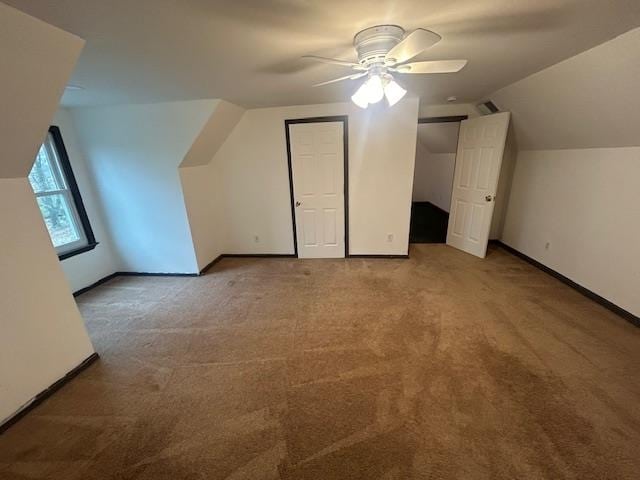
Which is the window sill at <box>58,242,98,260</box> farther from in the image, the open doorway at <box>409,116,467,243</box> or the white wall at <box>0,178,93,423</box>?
the open doorway at <box>409,116,467,243</box>

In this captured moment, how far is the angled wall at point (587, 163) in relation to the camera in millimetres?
2004

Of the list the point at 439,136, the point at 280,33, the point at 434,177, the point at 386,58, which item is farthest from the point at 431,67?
the point at 434,177

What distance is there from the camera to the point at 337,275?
346cm

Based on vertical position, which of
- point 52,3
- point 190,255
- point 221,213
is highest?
point 52,3

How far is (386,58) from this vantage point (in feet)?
5.14

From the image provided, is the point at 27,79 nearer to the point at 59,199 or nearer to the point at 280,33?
the point at 280,33

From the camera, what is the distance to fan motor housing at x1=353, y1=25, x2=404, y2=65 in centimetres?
145

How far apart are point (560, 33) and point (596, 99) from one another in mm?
1035

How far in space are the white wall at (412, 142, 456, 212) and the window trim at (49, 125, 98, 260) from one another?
594 cm

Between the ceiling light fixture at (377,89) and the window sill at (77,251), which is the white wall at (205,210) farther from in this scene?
the ceiling light fixture at (377,89)

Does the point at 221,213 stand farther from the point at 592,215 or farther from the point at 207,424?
the point at 592,215

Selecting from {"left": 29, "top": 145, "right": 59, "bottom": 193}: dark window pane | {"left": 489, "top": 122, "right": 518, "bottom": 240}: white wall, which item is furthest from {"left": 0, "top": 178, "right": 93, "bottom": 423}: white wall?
{"left": 489, "top": 122, "right": 518, "bottom": 240}: white wall

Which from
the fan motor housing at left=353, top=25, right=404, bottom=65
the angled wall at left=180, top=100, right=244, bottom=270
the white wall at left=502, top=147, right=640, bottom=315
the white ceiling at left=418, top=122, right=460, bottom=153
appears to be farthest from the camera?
the white ceiling at left=418, top=122, right=460, bottom=153

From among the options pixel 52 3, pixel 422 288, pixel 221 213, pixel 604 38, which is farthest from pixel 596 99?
pixel 221 213
